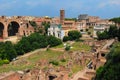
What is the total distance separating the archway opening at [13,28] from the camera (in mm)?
59219

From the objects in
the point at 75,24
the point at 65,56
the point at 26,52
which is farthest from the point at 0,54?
the point at 75,24

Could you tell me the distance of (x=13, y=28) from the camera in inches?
2352

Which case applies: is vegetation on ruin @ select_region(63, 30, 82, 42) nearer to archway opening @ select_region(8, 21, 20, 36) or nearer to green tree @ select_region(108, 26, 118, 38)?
green tree @ select_region(108, 26, 118, 38)

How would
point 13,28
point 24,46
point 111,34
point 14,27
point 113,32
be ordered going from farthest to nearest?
point 14,27 < point 13,28 < point 111,34 < point 113,32 < point 24,46

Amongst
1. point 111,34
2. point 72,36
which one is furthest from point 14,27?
point 111,34

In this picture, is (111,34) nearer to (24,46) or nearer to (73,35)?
(73,35)

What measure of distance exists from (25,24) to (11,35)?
4.35 meters

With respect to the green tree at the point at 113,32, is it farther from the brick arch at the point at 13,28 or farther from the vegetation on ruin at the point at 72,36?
the brick arch at the point at 13,28

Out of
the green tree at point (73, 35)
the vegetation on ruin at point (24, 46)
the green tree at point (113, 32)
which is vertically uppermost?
the green tree at point (113, 32)

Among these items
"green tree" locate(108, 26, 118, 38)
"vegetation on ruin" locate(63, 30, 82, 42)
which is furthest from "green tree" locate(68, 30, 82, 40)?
"green tree" locate(108, 26, 118, 38)

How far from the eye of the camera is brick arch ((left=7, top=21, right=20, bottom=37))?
2323 inches

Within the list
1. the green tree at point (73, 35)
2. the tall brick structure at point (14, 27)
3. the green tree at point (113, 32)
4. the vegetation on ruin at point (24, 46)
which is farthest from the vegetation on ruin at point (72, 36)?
the tall brick structure at point (14, 27)

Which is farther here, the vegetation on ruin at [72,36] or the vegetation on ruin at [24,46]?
the vegetation on ruin at [72,36]

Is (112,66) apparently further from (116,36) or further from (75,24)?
(75,24)
